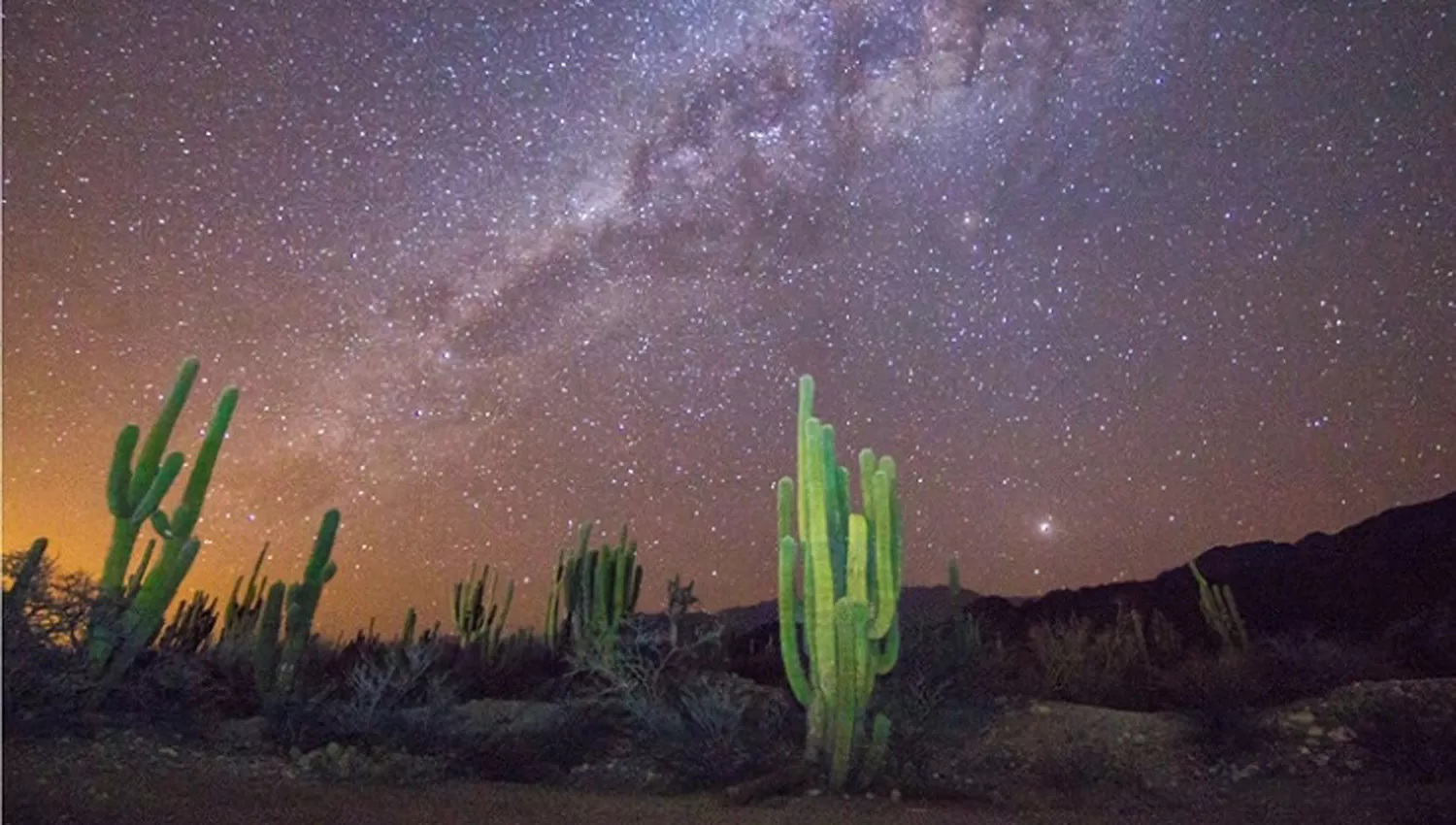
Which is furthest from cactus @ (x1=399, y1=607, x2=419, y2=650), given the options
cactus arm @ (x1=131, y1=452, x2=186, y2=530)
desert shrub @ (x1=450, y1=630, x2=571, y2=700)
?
cactus arm @ (x1=131, y1=452, x2=186, y2=530)

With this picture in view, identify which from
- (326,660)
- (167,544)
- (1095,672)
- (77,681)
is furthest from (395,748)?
(1095,672)

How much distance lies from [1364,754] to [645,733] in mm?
6618

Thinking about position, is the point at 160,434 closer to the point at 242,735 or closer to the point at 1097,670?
the point at 242,735

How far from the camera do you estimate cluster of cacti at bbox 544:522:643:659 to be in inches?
541

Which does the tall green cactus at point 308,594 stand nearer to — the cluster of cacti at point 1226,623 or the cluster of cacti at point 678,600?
the cluster of cacti at point 678,600

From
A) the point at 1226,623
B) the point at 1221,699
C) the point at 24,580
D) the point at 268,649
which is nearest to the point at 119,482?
the point at 24,580

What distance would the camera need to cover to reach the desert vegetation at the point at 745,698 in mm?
7410

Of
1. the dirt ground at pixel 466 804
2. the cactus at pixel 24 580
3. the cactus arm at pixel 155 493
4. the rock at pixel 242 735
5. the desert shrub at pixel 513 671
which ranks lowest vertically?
the dirt ground at pixel 466 804

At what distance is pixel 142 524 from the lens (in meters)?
8.32

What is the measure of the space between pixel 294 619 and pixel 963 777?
21.6 feet

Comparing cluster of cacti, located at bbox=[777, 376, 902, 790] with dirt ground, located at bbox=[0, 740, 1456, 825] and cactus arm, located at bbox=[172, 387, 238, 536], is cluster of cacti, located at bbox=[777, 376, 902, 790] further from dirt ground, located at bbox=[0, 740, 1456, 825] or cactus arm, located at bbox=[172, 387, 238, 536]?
cactus arm, located at bbox=[172, 387, 238, 536]

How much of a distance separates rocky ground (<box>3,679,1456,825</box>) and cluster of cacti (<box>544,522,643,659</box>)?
2.96 metres

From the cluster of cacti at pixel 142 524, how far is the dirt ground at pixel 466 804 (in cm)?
127

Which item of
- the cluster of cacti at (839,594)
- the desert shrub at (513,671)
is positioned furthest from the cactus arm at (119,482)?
the cluster of cacti at (839,594)
